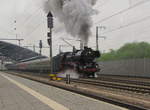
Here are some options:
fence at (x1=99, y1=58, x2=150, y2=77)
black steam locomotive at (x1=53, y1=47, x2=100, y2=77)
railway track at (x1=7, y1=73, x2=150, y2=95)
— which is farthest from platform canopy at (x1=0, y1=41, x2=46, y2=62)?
railway track at (x1=7, y1=73, x2=150, y2=95)

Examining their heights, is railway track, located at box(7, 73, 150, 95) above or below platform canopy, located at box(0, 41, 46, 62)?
below

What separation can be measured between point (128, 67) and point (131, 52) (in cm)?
2468

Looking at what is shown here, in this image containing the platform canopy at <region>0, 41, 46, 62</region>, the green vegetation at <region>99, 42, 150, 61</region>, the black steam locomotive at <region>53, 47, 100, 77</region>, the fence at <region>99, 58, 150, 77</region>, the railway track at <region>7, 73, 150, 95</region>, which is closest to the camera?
the railway track at <region>7, 73, 150, 95</region>

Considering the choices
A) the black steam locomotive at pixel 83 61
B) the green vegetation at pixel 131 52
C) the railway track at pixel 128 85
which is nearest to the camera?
the railway track at pixel 128 85

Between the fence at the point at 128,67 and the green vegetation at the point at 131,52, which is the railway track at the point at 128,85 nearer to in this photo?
the fence at the point at 128,67

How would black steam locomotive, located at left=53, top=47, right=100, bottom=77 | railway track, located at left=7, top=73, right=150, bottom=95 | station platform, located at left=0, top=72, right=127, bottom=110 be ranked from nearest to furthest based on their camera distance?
station platform, located at left=0, top=72, right=127, bottom=110, railway track, located at left=7, top=73, right=150, bottom=95, black steam locomotive, located at left=53, top=47, right=100, bottom=77

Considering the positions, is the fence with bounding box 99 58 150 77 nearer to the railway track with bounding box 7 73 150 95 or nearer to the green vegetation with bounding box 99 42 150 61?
the railway track with bounding box 7 73 150 95

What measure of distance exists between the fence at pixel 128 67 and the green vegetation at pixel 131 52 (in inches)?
584

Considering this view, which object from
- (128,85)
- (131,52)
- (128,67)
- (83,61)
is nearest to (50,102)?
(128,85)

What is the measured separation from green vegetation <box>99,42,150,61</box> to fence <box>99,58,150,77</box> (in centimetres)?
1484

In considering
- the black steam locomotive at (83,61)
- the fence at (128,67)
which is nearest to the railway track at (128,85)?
the black steam locomotive at (83,61)

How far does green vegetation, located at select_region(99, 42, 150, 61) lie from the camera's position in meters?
55.0

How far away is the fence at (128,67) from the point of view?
100ft

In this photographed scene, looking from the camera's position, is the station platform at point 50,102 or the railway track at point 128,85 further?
the railway track at point 128,85
